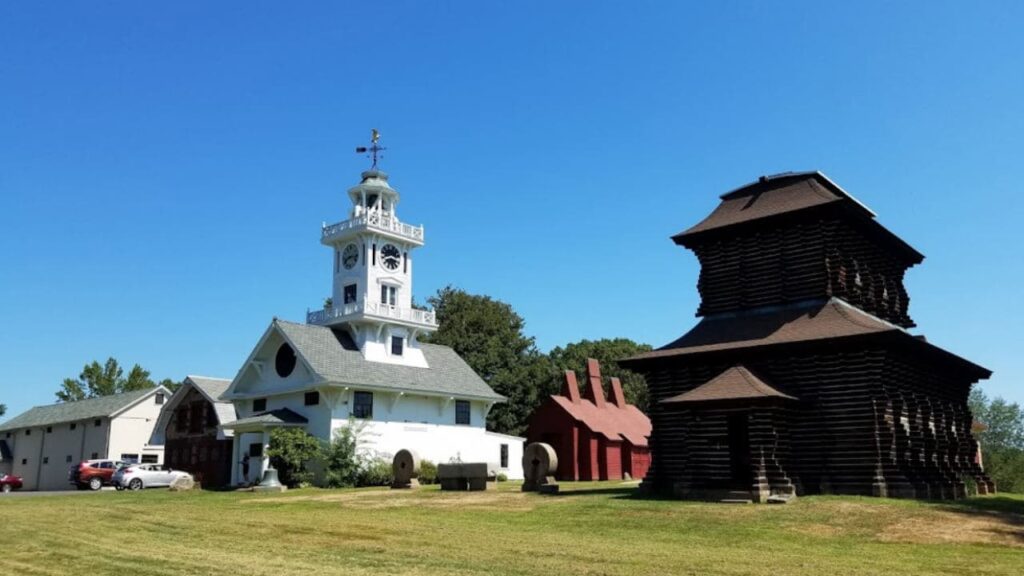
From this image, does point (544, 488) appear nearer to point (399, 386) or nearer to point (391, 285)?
point (399, 386)

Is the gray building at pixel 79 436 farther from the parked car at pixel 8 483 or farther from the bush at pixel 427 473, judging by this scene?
the bush at pixel 427 473

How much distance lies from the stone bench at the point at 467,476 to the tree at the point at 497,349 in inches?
1250

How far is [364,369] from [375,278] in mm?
5593

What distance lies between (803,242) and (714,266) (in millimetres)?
3545

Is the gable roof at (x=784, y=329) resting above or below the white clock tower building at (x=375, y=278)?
below

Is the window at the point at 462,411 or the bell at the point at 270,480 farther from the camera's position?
the window at the point at 462,411

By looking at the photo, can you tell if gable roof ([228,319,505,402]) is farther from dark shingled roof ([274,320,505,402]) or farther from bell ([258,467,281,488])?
bell ([258,467,281,488])

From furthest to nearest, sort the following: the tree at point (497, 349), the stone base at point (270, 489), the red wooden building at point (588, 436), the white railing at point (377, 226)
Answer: the tree at point (497, 349)
the red wooden building at point (588, 436)
the white railing at point (377, 226)
the stone base at point (270, 489)

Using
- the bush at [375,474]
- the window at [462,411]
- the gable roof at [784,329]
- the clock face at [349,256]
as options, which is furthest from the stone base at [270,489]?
the gable roof at [784,329]

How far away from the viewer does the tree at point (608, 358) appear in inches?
2886

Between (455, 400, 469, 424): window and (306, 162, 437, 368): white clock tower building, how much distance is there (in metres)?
3.05

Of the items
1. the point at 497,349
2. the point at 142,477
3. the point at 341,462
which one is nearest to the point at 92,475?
the point at 142,477

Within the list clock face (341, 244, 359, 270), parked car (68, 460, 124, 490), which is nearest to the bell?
parked car (68, 460, 124, 490)

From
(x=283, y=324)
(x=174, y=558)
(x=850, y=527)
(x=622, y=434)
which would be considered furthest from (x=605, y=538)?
(x=622, y=434)
